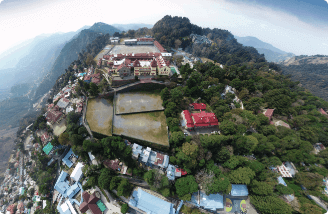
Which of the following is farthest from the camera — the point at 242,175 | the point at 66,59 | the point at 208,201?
the point at 66,59

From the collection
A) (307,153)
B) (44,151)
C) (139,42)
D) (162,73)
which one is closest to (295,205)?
(307,153)

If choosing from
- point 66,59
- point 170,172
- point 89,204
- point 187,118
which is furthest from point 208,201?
point 66,59

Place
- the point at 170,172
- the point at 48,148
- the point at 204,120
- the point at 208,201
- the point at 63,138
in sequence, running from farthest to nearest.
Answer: the point at 48,148, the point at 63,138, the point at 204,120, the point at 170,172, the point at 208,201

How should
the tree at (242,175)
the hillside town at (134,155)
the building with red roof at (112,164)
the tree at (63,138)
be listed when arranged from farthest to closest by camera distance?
the tree at (63,138)
the building with red roof at (112,164)
the hillside town at (134,155)
the tree at (242,175)

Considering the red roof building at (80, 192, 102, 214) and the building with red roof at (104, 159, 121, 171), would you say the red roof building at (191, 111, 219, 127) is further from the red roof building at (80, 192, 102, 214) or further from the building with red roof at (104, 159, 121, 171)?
the red roof building at (80, 192, 102, 214)

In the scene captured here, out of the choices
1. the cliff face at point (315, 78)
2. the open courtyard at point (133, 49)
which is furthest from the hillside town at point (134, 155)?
the cliff face at point (315, 78)

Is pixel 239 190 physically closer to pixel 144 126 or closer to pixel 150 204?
pixel 150 204

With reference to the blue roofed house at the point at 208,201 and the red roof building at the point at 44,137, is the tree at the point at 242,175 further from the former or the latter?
the red roof building at the point at 44,137

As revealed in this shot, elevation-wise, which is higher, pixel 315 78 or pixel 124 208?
pixel 315 78
